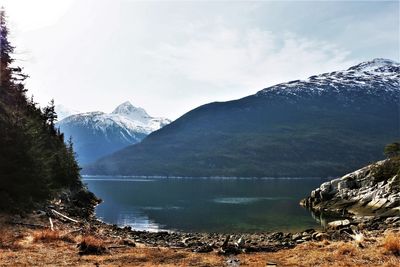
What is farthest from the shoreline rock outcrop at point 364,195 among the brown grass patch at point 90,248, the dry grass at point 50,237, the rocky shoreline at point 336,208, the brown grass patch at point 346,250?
the brown grass patch at point 90,248

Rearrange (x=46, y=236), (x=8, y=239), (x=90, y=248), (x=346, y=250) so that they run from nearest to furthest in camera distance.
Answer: (x=346, y=250), (x=90, y=248), (x=8, y=239), (x=46, y=236)

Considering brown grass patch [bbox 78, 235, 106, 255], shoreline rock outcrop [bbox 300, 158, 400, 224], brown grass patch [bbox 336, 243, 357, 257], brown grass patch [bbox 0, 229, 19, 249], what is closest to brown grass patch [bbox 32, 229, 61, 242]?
brown grass patch [bbox 0, 229, 19, 249]

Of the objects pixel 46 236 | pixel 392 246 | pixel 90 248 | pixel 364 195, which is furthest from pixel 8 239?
pixel 364 195

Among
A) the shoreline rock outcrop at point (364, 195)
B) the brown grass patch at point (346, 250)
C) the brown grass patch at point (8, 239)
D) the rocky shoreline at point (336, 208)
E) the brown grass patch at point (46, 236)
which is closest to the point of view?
the brown grass patch at point (346, 250)

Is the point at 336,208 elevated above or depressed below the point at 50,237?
below

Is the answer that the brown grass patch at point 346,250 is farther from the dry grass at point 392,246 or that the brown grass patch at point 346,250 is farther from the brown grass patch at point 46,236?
the brown grass patch at point 46,236

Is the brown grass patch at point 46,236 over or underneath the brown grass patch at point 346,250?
over

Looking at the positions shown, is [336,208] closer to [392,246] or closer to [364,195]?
[364,195]

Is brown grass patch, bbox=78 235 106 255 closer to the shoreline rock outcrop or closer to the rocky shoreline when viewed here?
the rocky shoreline

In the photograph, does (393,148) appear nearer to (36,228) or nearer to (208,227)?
(208,227)

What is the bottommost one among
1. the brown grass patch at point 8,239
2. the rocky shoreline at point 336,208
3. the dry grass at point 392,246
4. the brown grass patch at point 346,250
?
the rocky shoreline at point 336,208

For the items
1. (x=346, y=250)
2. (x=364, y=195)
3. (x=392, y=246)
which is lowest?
(x=364, y=195)

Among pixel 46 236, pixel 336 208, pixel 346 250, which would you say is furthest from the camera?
pixel 336 208

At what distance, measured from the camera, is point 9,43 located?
56.0 m
